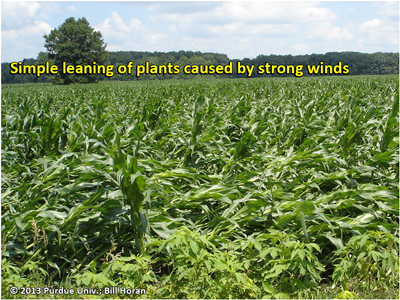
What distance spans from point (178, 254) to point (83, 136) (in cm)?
262

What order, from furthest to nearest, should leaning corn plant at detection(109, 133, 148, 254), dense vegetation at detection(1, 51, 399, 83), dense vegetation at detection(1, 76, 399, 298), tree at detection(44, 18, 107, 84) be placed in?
dense vegetation at detection(1, 51, 399, 83) < tree at detection(44, 18, 107, 84) < leaning corn plant at detection(109, 133, 148, 254) < dense vegetation at detection(1, 76, 399, 298)

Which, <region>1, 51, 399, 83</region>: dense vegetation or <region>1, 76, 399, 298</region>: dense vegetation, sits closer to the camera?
<region>1, 76, 399, 298</region>: dense vegetation

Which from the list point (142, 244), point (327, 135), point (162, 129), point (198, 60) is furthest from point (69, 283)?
point (198, 60)

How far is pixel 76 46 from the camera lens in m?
57.6

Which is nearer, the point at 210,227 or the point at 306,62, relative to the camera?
the point at 210,227

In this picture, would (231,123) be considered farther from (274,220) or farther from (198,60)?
(198,60)

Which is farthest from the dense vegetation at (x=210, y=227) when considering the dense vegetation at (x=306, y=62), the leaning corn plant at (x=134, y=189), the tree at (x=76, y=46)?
the dense vegetation at (x=306, y=62)

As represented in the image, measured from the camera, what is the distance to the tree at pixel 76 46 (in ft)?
188

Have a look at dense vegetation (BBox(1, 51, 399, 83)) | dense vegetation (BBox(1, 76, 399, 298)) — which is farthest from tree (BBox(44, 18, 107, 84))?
dense vegetation (BBox(1, 76, 399, 298))

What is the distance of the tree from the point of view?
5716 centimetres

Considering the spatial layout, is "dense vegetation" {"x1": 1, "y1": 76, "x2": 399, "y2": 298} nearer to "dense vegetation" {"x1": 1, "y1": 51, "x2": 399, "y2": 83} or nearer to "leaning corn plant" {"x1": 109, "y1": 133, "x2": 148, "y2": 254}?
"leaning corn plant" {"x1": 109, "y1": 133, "x2": 148, "y2": 254}

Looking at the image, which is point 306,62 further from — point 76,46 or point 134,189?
point 134,189

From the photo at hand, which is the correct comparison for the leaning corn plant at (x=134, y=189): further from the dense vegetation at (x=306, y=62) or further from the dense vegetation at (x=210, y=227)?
the dense vegetation at (x=306, y=62)

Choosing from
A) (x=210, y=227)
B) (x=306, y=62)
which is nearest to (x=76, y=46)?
(x=306, y=62)
